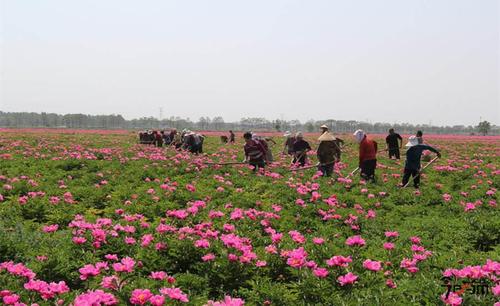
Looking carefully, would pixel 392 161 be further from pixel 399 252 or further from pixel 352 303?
pixel 352 303

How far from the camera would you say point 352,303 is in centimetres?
403

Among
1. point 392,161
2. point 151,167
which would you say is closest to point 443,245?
point 151,167

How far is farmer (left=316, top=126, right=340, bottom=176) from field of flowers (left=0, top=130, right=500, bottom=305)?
1780 millimetres

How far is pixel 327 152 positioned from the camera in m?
13.6

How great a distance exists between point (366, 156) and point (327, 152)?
4.85 feet

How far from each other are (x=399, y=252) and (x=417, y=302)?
1924 mm

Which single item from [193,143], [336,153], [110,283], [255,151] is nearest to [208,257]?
[110,283]

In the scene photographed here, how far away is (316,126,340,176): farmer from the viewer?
13570mm

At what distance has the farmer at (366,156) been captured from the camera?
12.5 meters

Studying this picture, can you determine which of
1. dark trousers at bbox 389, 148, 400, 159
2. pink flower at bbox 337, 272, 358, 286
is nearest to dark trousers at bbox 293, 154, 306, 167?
dark trousers at bbox 389, 148, 400, 159

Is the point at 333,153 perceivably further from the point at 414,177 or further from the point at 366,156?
the point at 414,177

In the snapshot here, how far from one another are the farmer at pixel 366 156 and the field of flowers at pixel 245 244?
607 mm

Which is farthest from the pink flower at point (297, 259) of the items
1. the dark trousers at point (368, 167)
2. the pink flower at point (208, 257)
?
the dark trousers at point (368, 167)

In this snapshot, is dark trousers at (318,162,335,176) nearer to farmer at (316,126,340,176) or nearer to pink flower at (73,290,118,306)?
farmer at (316,126,340,176)
